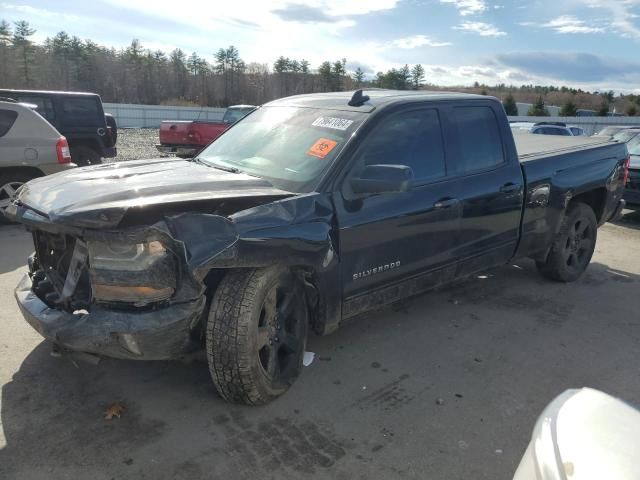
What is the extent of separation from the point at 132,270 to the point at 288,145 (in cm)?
152

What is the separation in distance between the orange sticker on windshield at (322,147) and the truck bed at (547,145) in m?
2.19

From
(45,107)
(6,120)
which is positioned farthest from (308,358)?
(45,107)

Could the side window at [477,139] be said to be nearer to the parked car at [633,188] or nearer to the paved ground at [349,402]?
the paved ground at [349,402]

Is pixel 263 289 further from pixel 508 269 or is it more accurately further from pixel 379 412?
pixel 508 269

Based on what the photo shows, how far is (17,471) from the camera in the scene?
2512 mm

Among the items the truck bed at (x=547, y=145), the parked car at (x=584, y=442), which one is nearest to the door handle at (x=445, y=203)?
the truck bed at (x=547, y=145)

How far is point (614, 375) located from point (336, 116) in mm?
2693

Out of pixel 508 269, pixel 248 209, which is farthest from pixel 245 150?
pixel 508 269

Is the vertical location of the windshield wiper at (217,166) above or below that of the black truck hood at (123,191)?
above

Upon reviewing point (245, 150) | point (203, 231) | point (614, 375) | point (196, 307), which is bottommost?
point (614, 375)

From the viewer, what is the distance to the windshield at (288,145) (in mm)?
3412

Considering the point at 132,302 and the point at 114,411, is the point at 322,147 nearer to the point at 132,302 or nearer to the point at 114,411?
the point at 132,302

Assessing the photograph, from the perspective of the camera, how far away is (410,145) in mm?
3818

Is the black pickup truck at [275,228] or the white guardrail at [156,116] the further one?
the white guardrail at [156,116]
